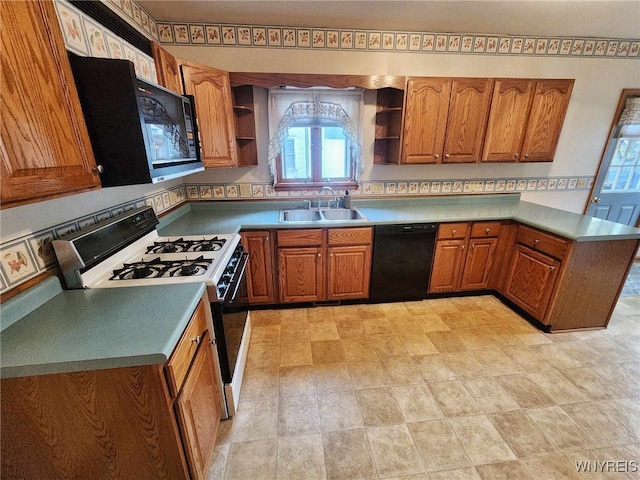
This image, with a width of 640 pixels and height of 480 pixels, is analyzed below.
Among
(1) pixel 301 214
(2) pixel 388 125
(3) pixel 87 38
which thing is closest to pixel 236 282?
(1) pixel 301 214

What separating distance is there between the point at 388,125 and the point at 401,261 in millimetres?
1377

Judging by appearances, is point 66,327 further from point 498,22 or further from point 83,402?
point 498,22

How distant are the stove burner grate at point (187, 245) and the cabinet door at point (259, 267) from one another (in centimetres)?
49

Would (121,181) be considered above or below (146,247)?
above

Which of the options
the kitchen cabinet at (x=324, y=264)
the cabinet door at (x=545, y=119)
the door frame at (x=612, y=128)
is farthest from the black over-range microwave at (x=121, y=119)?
the door frame at (x=612, y=128)

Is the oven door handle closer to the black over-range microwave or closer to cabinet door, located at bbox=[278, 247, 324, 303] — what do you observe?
cabinet door, located at bbox=[278, 247, 324, 303]

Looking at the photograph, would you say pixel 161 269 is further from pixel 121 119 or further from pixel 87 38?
pixel 87 38

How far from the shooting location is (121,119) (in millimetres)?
1167

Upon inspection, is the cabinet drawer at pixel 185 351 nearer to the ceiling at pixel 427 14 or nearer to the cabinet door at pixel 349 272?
the cabinet door at pixel 349 272

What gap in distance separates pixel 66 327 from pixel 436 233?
2.56 metres

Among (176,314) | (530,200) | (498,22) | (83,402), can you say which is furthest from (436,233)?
(83,402)

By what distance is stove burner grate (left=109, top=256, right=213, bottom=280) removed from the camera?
4.51ft

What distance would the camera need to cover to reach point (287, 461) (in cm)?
139

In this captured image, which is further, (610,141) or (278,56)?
(610,141)
